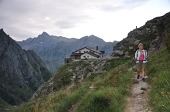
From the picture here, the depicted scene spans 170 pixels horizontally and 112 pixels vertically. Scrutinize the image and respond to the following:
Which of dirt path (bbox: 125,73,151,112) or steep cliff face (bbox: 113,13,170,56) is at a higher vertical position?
steep cliff face (bbox: 113,13,170,56)

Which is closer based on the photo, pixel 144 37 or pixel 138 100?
pixel 138 100

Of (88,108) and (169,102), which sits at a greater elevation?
(169,102)

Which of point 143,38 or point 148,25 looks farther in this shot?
point 148,25

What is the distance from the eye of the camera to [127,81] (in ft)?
49.3

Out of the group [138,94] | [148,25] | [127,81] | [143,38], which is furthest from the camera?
[148,25]

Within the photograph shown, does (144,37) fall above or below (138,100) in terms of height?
above

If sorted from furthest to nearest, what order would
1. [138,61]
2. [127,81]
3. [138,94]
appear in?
[138,61], [127,81], [138,94]

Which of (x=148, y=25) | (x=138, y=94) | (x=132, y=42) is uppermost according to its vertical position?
(x=148, y=25)

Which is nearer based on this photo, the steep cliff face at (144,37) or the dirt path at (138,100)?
the dirt path at (138,100)

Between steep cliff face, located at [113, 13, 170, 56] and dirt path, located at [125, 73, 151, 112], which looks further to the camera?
steep cliff face, located at [113, 13, 170, 56]

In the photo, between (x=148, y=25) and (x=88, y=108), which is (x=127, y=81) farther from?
(x=148, y=25)

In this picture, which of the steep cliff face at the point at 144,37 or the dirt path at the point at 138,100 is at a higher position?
the steep cliff face at the point at 144,37

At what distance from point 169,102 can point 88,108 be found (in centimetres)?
388

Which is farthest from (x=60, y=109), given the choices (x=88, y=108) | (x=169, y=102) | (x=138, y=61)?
(x=138, y=61)
